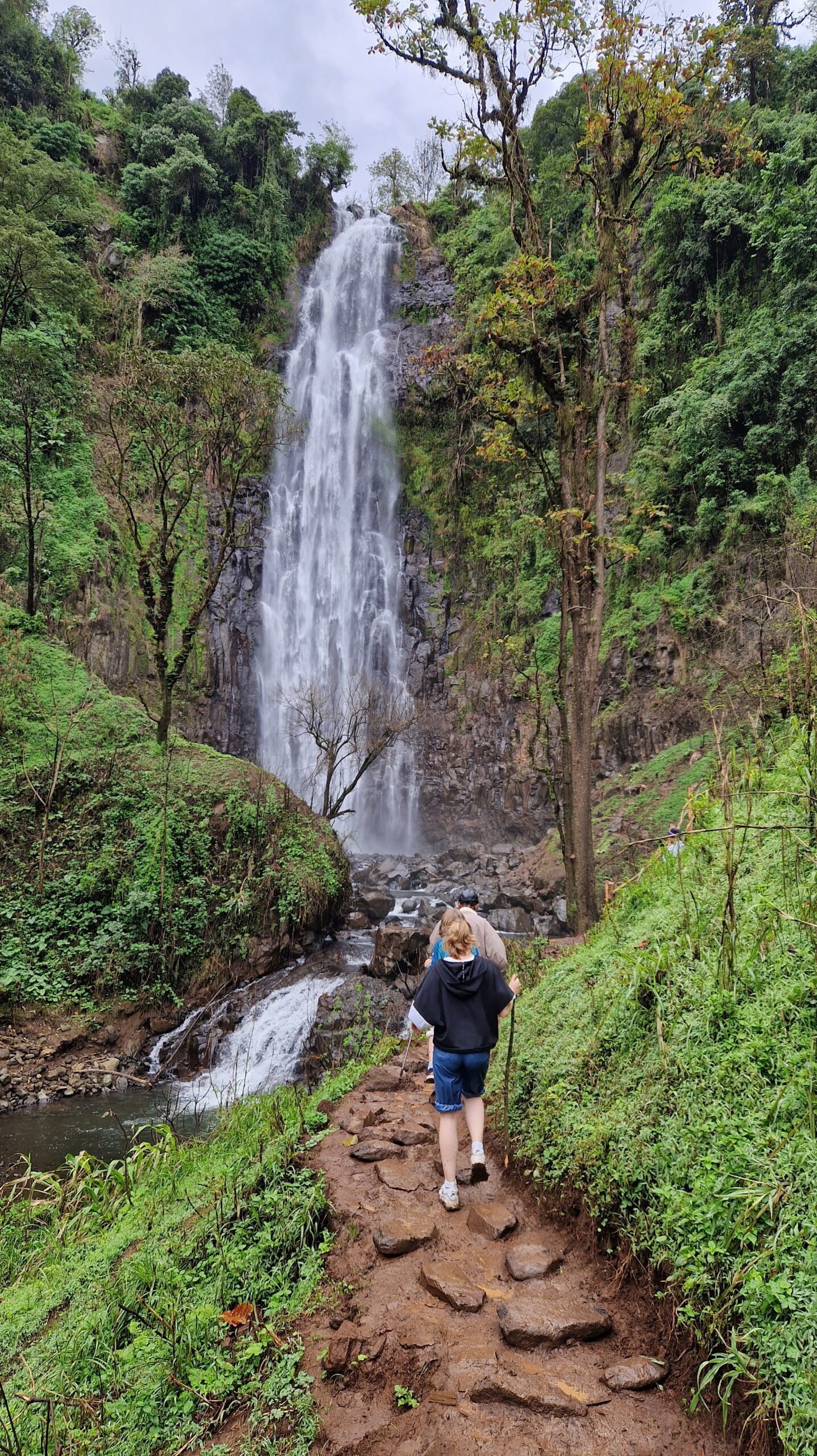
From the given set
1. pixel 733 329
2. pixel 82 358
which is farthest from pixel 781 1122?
pixel 82 358

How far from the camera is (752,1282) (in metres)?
1.79

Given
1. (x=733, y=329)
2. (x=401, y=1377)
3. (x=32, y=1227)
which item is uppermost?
(x=733, y=329)

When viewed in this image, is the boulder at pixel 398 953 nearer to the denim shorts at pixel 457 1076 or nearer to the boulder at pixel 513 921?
the boulder at pixel 513 921

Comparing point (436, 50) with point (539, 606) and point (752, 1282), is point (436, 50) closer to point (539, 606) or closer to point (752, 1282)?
point (752, 1282)

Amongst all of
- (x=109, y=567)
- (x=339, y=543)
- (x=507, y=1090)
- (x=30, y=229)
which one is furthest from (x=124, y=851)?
(x=339, y=543)

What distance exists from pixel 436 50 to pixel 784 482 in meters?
8.91

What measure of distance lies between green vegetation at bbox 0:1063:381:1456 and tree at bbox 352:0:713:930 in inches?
157

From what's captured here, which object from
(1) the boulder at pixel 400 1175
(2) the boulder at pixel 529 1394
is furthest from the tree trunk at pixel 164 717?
(2) the boulder at pixel 529 1394

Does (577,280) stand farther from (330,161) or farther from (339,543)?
(330,161)

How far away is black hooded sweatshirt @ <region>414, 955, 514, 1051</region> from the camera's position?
127 inches

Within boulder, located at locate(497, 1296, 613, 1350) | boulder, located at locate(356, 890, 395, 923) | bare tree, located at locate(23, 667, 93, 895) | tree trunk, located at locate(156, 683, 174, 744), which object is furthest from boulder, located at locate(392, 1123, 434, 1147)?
boulder, located at locate(356, 890, 395, 923)

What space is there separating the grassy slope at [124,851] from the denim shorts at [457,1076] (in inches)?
298

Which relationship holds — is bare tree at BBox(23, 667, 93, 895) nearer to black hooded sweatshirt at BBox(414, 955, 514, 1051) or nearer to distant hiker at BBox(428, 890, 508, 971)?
distant hiker at BBox(428, 890, 508, 971)

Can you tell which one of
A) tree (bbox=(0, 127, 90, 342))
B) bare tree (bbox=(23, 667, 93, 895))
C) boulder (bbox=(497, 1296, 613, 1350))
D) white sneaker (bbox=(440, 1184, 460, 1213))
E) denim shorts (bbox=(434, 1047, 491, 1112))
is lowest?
white sneaker (bbox=(440, 1184, 460, 1213))
